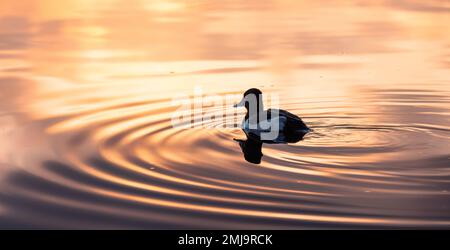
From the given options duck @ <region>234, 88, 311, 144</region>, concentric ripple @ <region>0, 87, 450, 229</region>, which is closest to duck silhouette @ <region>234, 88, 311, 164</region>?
duck @ <region>234, 88, 311, 144</region>

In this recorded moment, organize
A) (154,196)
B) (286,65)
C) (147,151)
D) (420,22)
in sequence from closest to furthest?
(154,196) → (147,151) → (286,65) → (420,22)

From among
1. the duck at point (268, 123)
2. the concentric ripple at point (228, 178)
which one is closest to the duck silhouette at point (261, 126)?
the duck at point (268, 123)

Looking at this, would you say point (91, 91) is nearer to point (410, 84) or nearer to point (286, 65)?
point (286, 65)

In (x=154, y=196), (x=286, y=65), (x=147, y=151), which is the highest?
(x=286, y=65)

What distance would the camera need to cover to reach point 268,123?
43.3ft

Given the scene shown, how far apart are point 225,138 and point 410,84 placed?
4840mm

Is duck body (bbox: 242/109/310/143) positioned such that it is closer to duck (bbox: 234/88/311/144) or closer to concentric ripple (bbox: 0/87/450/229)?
duck (bbox: 234/88/311/144)

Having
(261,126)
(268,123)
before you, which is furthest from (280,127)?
(261,126)

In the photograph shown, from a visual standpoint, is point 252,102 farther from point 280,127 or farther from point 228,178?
point 228,178

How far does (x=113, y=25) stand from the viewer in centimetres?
2411

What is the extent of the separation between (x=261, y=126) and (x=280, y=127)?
75 cm
